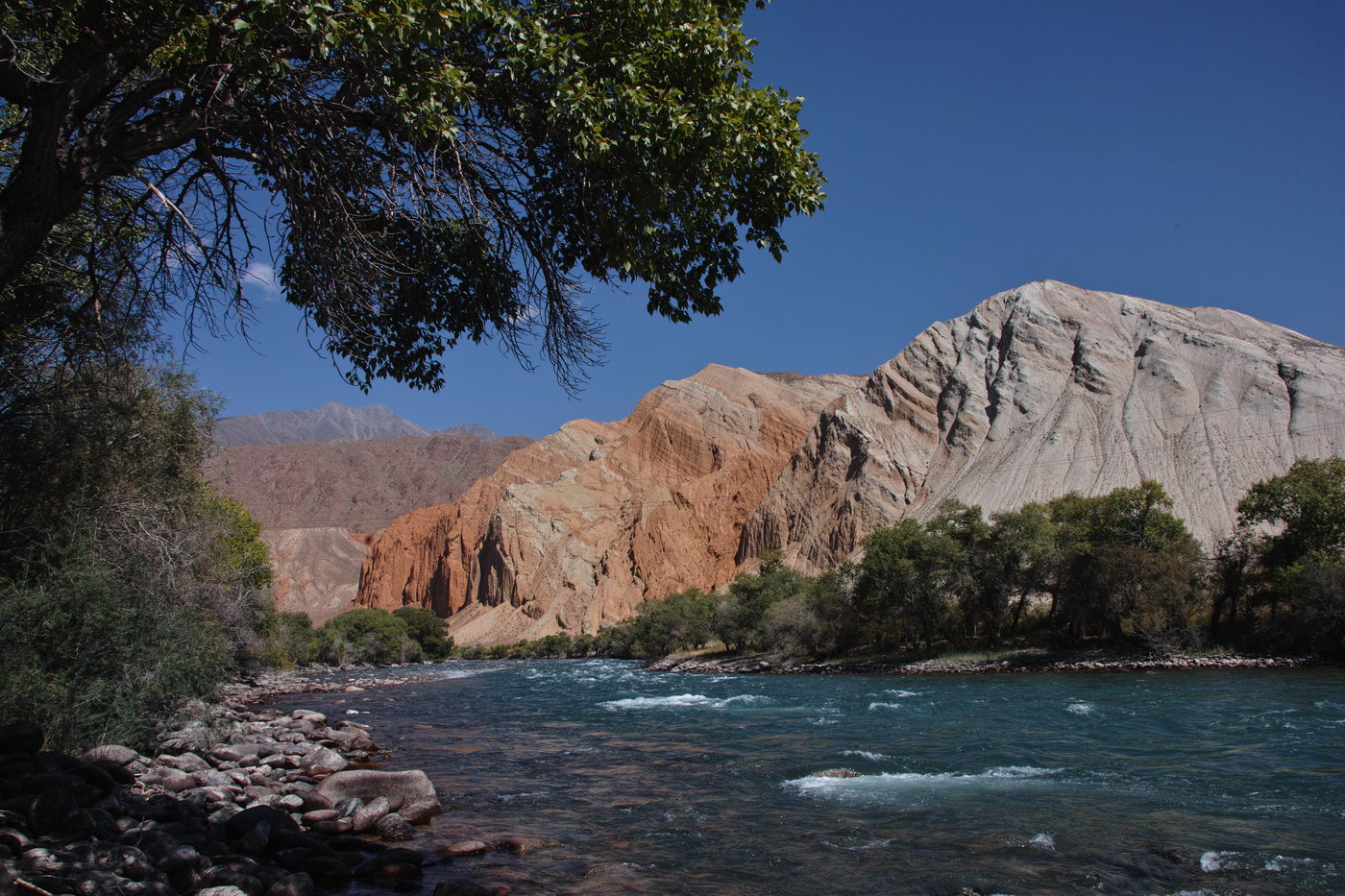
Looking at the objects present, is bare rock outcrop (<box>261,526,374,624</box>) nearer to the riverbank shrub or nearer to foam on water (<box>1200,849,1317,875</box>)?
the riverbank shrub

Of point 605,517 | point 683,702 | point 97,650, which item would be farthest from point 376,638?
point 97,650

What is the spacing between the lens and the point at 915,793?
11086 mm

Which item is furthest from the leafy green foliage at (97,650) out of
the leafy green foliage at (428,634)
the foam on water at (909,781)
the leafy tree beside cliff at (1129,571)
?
the leafy green foliage at (428,634)

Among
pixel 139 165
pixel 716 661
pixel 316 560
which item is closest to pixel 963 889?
pixel 139 165

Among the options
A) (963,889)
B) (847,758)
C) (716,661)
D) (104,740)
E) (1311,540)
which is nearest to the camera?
(963,889)

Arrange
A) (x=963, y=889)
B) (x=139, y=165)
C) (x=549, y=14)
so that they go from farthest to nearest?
(x=963, y=889), (x=139, y=165), (x=549, y=14)

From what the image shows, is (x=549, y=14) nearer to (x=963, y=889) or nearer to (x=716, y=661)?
(x=963, y=889)

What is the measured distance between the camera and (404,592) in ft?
457

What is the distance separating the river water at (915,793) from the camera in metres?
7.66

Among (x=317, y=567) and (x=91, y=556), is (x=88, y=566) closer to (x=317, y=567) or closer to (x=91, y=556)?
(x=91, y=556)

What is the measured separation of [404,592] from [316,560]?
30752 millimetres

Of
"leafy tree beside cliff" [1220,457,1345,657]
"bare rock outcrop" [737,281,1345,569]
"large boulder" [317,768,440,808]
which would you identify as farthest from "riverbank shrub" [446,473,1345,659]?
"large boulder" [317,768,440,808]

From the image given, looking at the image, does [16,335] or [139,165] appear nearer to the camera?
[139,165]

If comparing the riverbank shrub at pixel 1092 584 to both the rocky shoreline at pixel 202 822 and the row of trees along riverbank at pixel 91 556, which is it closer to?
the rocky shoreline at pixel 202 822
